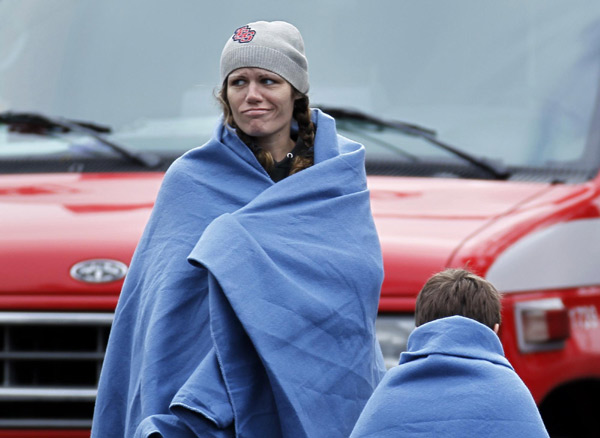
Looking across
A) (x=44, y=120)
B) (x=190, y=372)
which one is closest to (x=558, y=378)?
(x=190, y=372)

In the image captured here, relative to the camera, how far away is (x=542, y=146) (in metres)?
5.86

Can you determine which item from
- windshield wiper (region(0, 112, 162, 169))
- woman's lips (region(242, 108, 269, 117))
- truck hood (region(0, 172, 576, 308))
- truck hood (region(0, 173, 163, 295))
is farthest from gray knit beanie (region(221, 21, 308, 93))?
windshield wiper (region(0, 112, 162, 169))

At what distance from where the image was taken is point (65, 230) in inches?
202

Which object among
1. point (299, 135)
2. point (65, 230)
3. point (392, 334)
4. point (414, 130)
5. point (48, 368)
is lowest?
point (48, 368)

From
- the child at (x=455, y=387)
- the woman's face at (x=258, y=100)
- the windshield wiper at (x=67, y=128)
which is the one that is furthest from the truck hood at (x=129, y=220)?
the child at (x=455, y=387)

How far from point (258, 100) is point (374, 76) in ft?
6.14

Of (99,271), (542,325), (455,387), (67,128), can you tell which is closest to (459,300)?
(455,387)

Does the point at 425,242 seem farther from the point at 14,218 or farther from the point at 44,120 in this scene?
the point at 44,120

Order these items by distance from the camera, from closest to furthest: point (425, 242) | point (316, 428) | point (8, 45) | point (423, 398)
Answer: point (423, 398), point (316, 428), point (425, 242), point (8, 45)

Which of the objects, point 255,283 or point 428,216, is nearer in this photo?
point 255,283

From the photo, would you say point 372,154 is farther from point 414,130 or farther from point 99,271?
point 99,271

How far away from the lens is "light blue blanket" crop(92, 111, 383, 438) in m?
3.97

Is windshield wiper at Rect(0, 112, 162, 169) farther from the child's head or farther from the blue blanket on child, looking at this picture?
the blue blanket on child

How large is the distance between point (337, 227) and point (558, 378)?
1206 mm
